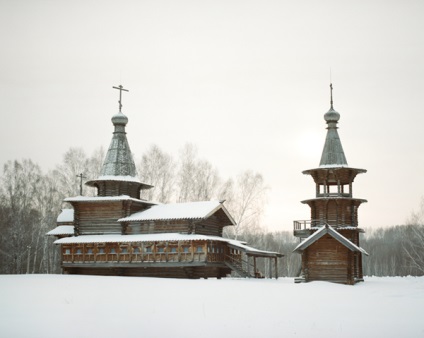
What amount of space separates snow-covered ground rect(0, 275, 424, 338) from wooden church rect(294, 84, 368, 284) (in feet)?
21.4

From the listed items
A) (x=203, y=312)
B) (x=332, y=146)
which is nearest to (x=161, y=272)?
(x=332, y=146)

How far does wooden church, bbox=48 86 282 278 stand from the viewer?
3478 cm

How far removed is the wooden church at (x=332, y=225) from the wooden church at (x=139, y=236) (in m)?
3.60

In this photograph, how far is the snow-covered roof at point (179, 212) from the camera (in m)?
35.3

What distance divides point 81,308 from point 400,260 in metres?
65.9

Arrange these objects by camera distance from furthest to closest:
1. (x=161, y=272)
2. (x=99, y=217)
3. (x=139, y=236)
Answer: (x=99, y=217)
(x=161, y=272)
(x=139, y=236)

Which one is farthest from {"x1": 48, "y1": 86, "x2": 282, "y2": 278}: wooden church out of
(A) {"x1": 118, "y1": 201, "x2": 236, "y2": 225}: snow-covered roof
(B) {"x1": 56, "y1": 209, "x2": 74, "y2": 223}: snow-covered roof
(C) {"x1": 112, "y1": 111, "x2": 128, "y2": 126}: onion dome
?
(B) {"x1": 56, "y1": 209, "x2": 74, "y2": 223}: snow-covered roof

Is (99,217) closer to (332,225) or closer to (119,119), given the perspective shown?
(119,119)

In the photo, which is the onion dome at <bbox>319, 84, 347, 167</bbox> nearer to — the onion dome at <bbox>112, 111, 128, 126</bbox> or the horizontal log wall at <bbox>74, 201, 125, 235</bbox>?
the horizontal log wall at <bbox>74, 201, 125, 235</bbox>

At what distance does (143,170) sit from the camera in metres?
47.7

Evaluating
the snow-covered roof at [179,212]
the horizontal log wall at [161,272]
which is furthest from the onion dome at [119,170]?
the horizontal log wall at [161,272]

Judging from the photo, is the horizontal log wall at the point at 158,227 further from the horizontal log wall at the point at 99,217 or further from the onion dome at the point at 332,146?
the onion dome at the point at 332,146

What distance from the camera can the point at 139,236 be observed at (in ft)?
119

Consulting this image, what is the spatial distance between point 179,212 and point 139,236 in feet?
10.2
